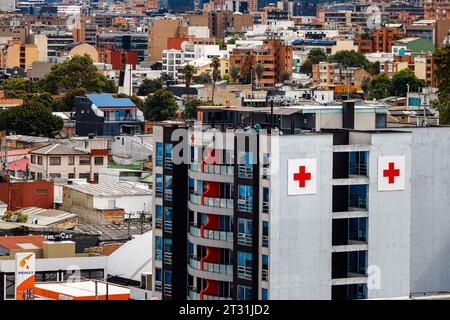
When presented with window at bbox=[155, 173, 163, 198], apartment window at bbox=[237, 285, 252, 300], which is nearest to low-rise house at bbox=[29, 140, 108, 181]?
window at bbox=[155, 173, 163, 198]

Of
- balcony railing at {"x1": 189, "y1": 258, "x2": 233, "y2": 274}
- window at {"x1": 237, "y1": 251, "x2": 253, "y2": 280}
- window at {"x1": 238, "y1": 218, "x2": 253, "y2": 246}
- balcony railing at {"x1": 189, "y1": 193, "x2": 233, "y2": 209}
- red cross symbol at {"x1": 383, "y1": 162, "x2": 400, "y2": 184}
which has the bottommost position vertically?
balcony railing at {"x1": 189, "y1": 258, "x2": 233, "y2": 274}

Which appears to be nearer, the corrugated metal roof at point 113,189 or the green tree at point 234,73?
the corrugated metal roof at point 113,189

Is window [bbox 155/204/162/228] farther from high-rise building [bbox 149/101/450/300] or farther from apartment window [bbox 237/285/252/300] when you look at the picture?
apartment window [bbox 237/285/252/300]

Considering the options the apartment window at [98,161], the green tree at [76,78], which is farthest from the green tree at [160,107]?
the apartment window at [98,161]

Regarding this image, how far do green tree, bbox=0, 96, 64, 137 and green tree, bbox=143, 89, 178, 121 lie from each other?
8345 millimetres

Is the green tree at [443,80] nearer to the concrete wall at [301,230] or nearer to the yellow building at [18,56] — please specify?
the concrete wall at [301,230]

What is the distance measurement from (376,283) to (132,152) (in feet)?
97.3

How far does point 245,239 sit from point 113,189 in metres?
18.9

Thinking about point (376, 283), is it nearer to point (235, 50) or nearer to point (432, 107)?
point (432, 107)

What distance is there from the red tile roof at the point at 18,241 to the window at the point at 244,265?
24.1 ft

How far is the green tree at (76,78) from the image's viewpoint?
2931 inches

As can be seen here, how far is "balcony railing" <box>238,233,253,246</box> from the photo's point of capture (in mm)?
16062

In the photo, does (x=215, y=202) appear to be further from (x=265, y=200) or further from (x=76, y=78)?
(x=76, y=78)
